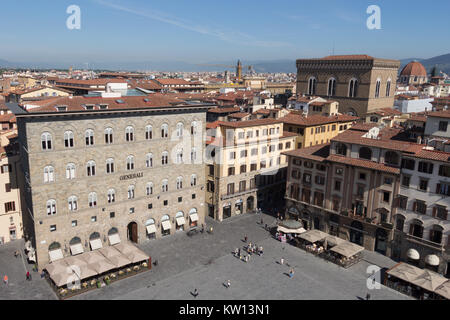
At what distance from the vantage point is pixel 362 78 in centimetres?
9231

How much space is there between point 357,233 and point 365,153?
1121cm

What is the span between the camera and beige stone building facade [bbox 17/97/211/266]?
43406 mm

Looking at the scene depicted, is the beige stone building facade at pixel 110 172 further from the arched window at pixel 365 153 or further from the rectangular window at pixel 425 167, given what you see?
the rectangular window at pixel 425 167

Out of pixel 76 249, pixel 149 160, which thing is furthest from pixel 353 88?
pixel 76 249

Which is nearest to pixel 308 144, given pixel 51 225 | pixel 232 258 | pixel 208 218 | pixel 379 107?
pixel 208 218

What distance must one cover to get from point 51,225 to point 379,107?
8174cm

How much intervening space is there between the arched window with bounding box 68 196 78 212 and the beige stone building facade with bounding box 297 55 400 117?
71.5m

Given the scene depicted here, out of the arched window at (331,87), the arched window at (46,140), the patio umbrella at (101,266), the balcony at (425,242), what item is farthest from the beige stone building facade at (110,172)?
the arched window at (331,87)

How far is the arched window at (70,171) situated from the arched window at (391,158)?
3864 cm

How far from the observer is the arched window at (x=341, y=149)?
173 feet

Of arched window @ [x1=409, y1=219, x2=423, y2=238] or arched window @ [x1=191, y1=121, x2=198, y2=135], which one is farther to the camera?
arched window @ [x1=191, y1=121, x2=198, y2=135]

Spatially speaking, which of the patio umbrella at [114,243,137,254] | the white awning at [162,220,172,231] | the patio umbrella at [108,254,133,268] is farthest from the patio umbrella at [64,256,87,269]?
the white awning at [162,220,172,231]

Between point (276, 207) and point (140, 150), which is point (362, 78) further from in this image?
point (140, 150)

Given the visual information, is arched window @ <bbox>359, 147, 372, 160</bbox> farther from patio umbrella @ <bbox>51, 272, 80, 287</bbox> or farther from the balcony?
patio umbrella @ <bbox>51, 272, 80, 287</bbox>
